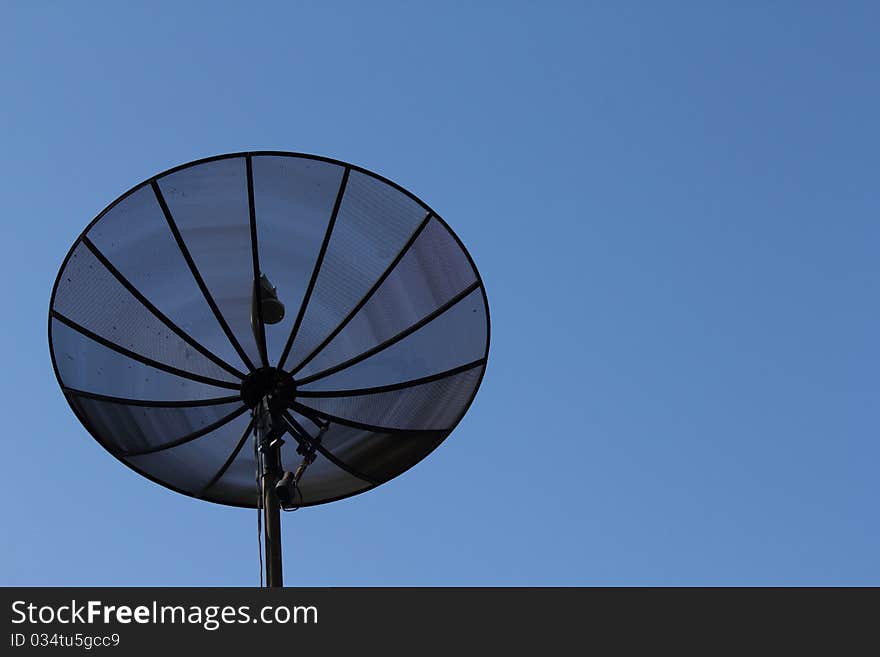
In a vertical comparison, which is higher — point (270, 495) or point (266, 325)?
point (266, 325)

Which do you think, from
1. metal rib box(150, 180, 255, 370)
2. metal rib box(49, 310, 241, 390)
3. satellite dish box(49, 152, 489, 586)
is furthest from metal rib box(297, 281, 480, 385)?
metal rib box(49, 310, 241, 390)

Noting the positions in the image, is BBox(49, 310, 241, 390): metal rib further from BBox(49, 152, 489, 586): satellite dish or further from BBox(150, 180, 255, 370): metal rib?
BBox(150, 180, 255, 370): metal rib

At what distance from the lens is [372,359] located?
328 inches

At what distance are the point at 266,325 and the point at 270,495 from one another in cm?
146

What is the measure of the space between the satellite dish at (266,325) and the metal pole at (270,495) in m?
0.28

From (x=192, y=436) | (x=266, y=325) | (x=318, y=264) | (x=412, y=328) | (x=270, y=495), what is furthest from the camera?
(x=412, y=328)

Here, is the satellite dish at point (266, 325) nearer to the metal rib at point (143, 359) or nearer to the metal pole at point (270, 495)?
the metal rib at point (143, 359)

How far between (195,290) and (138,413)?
893mm

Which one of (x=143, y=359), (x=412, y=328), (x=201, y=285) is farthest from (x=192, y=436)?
(x=412, y=328)

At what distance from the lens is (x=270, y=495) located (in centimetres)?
693

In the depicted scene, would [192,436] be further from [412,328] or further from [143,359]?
[412,328]

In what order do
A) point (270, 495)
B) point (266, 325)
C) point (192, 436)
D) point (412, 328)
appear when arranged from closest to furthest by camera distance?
point (270, 495)
point (266, 325)
point (192, 436)
point (412, 328)

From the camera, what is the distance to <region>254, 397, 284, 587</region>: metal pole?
21.8 ft
